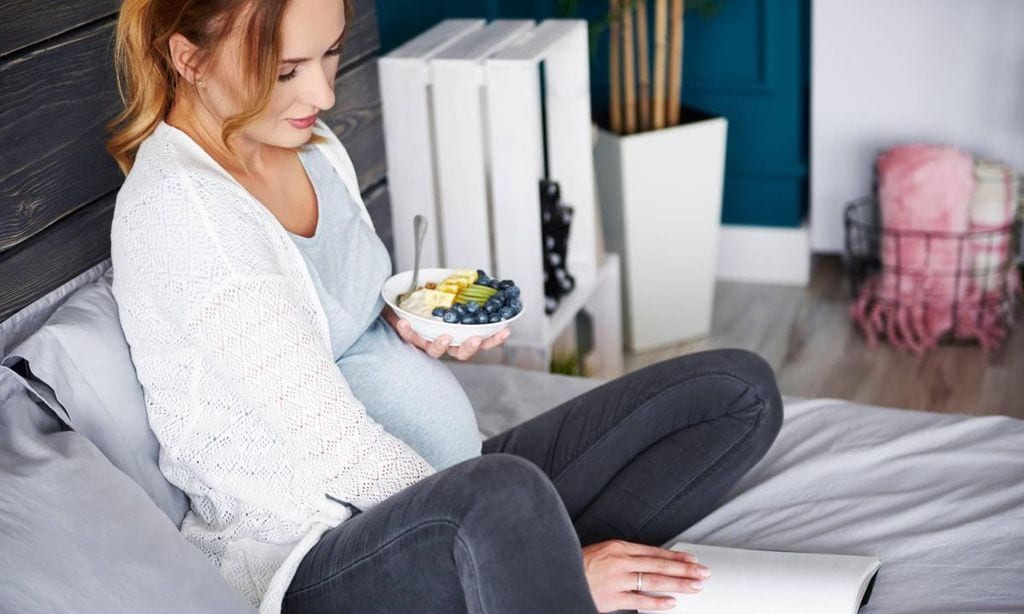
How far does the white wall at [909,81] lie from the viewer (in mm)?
3051

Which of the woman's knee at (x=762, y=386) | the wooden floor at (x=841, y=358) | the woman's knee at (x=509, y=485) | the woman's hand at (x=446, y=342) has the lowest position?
the wooden floor at (x=841, y=358)

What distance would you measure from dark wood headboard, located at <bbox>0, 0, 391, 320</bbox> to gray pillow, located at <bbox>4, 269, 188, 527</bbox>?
9 centimetres

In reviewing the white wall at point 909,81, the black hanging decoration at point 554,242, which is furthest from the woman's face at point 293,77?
the white wall at point 909,81

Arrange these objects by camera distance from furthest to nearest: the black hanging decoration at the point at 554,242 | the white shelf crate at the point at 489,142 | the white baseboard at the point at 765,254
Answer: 1. the white baseboard at the point at 765,254
2. the black hanging decoration at the point at 554,242
3. the white shelf crate at the point at 489,142

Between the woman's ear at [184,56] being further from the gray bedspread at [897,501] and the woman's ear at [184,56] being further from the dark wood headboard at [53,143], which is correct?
the gray bedspread at [897,501]

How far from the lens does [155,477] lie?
55.2 inches

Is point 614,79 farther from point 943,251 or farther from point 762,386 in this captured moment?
point 762,386

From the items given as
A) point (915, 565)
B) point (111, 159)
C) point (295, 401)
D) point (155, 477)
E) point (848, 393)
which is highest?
point (111, 159)

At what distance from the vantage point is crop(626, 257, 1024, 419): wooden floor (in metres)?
2.67

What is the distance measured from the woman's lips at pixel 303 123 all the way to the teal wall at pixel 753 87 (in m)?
1.72

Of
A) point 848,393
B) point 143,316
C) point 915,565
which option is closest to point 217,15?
point 143,316

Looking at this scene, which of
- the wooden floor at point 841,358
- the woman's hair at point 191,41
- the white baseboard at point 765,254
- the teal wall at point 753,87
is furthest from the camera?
the white baseboard at point 765,254

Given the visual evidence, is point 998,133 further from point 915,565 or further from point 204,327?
point 204,327

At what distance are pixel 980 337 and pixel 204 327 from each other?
212cm
